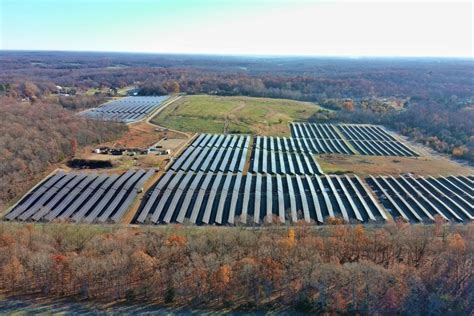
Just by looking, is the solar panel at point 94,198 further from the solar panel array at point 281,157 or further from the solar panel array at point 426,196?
the solar panel array at point 426,196

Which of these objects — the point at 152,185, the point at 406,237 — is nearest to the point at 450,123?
the point at 406,237

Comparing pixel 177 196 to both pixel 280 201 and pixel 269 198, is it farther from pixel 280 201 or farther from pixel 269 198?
pixel 280 201

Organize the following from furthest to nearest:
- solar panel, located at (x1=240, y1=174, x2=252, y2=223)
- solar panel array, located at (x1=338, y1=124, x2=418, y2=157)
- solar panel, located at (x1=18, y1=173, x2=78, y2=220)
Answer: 1. solar panel array, located at (x1=338, y1=124, x2=418, y2=157)
2. solar panel, located at (x1=18, y1=173, x2=78, y2=220)
3. solar panel, located at (x1=240, y1=174, x2=252, y2=223)

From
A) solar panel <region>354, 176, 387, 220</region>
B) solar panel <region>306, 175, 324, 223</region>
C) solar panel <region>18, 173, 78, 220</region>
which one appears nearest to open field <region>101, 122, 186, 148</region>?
solar panel <region>18, 173, 78, 220</region>

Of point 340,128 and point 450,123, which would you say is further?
point 340,128

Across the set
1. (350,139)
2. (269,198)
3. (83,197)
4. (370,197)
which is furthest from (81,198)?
(350,139)

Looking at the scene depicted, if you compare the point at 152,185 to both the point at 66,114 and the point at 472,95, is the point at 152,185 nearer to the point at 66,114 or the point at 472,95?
the point at 66,114

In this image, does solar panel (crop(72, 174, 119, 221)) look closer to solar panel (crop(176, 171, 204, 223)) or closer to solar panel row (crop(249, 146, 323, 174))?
solar panel (crop(176, 171, 204, 223))
